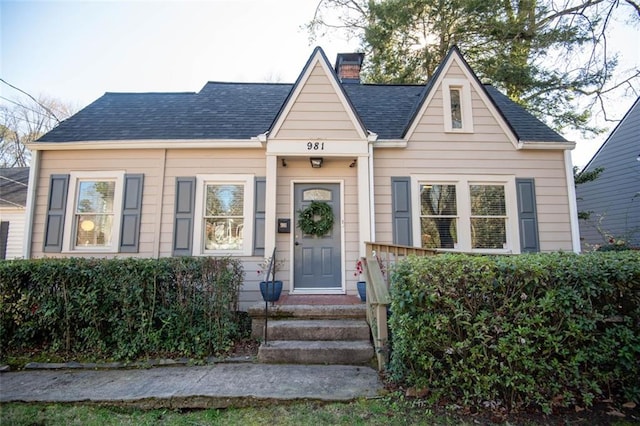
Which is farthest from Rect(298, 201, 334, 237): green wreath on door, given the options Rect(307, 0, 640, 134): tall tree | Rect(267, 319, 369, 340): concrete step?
Rect(307, 0, 640, 134): tall tree

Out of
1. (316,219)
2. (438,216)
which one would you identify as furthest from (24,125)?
(438,216)

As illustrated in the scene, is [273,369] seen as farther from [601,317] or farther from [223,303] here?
[601,317]

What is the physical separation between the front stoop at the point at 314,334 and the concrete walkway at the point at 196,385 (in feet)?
0.42

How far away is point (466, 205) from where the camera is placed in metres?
5.69

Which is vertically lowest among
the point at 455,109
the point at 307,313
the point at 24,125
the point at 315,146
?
the point at 307,313

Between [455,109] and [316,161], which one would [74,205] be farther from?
[455,109]

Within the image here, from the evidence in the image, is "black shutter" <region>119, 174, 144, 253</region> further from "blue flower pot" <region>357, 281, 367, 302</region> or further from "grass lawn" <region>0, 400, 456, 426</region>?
"blue flower pot" <region>357, 281, 367, 302</region>

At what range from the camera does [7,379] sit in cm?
331

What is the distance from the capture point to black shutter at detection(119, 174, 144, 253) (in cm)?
548

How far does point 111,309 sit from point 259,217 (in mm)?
2610

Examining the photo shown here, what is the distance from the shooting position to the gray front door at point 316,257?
554cm

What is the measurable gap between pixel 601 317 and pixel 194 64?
1209cm

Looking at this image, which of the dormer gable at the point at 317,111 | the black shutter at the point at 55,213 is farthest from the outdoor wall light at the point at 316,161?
the black shutter at the point at 55,213

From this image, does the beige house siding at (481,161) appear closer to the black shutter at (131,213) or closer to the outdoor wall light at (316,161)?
the outdoor wall light at (316,161)
